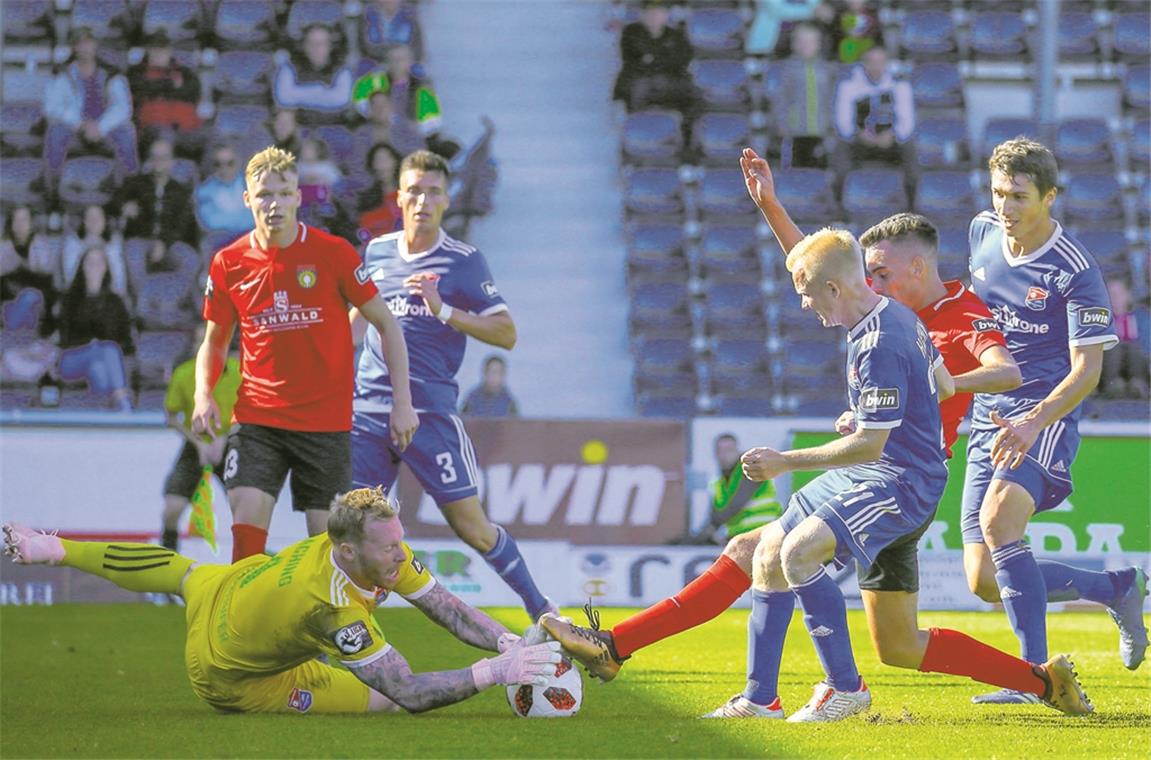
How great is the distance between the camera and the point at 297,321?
24.2ft

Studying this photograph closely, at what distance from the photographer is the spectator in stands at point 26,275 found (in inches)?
572

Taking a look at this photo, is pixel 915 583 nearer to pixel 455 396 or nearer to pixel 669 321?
pixel 455 396

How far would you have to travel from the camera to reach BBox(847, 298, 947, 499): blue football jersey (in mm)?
5570

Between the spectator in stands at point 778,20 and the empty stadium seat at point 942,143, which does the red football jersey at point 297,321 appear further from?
the spectator in stands at point 778,20

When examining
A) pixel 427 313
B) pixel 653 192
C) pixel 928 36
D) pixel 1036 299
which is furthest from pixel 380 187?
pixel 1036 299

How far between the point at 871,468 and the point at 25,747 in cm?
295

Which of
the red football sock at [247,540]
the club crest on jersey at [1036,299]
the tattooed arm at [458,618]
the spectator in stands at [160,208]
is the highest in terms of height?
the spectator in stands at [160,208]

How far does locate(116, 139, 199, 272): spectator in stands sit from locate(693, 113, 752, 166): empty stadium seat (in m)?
4.93

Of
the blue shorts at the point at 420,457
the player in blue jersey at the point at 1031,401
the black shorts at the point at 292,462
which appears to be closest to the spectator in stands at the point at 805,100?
the blue shorts at the point at 420,457

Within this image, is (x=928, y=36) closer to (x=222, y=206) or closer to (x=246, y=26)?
(x=246, y=26)

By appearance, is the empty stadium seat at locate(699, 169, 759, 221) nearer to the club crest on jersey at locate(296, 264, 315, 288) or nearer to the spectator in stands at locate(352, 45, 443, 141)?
the spectator in stands at locate(352, 45, 443, 141)

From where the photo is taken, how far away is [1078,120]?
17156 mm

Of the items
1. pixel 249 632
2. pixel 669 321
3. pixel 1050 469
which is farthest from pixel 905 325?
pixel 669 321

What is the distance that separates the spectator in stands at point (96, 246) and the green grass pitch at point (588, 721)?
6075 mm
